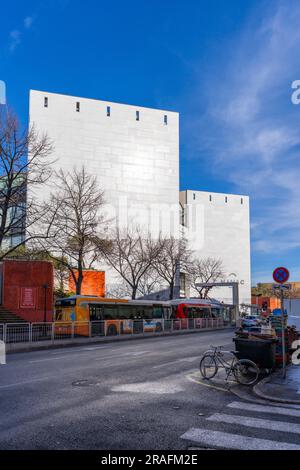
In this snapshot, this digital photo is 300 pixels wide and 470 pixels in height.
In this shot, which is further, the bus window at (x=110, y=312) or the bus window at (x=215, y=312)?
the bus window at (x=215, y=312)

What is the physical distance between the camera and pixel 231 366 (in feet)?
38.1

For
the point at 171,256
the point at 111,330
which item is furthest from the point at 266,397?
the point at 171,256

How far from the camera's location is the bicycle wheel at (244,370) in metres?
11.3

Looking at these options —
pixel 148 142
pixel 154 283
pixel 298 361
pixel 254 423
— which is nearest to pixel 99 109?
pixel 148 142

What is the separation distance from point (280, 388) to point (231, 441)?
4.69 metres

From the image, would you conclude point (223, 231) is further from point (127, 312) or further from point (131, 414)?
point (131, 414)

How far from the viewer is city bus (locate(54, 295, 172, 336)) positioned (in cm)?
2770

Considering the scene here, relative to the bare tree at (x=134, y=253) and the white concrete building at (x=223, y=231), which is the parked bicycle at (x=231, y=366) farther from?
the white concrete building at (x=223, y=231)

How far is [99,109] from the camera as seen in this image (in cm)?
7144

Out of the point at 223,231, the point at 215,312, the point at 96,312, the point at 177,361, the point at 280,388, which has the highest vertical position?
the point at 223,231

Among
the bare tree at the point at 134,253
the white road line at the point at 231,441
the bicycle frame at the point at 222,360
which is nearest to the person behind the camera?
the white road line at the point at 231,441

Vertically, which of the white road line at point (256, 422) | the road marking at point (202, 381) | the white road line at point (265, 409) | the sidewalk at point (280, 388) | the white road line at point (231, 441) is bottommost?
the road marking at point (202, 381)

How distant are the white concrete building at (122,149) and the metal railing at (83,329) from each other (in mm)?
32932

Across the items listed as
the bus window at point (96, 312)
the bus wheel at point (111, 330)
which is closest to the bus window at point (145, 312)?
the bus wheel at point (111, 330)
